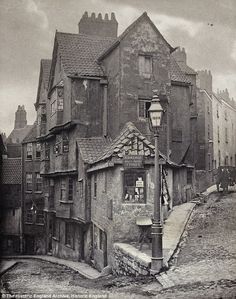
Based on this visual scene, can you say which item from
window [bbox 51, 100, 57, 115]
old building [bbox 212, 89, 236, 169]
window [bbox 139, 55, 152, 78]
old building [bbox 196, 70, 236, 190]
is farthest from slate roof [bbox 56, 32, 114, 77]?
old building [bbox 212, 89, 236, 169]

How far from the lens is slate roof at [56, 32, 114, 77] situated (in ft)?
56.5

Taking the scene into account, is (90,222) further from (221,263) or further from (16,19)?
(16,19)

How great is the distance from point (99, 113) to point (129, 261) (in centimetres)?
858

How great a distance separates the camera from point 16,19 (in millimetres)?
9008

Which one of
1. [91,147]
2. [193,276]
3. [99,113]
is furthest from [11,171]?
[193,276]

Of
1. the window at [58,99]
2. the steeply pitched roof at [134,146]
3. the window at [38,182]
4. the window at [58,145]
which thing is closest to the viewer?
the steeply pitched roof at [134,146]

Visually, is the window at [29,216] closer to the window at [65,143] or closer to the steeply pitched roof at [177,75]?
the window at [65,143]

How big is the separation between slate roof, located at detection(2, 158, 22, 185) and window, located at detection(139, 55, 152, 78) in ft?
53.8

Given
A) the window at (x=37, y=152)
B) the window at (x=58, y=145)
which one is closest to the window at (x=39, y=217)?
the window at (x=37, y=152)

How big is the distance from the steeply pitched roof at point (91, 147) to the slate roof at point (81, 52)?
3017 millimetres

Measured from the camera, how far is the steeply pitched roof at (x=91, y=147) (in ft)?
50.6

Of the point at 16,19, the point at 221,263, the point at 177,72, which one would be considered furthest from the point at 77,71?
the point at 221,263

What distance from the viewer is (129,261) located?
989 centimetres

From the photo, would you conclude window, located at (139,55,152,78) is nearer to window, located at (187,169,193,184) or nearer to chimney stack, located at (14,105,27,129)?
window, located at (187,169,193,184)
